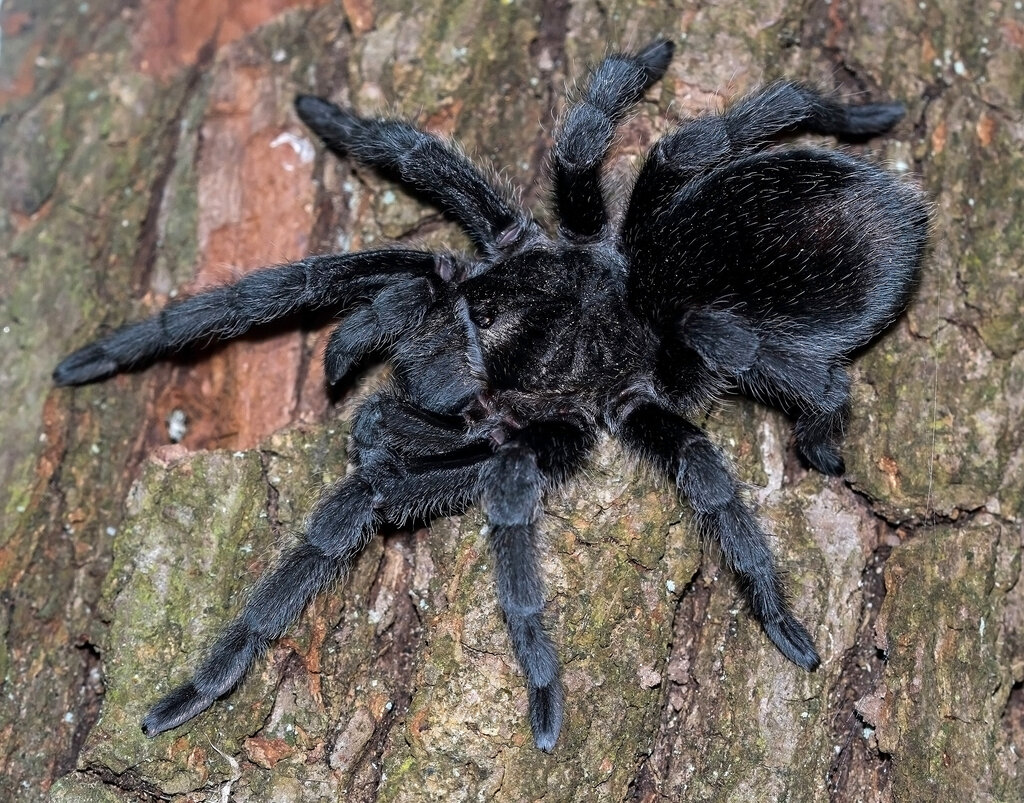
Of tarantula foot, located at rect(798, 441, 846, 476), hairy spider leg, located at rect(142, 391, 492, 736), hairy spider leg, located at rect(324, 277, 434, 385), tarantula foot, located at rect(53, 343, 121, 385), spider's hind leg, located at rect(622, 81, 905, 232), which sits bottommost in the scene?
tarantula foot, located at rect(798, 441, 846, 476)

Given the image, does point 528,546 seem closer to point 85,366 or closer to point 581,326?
point 581,326

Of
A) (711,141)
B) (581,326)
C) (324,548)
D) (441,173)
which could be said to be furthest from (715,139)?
(324,548)

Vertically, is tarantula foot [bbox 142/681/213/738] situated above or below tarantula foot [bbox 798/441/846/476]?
above

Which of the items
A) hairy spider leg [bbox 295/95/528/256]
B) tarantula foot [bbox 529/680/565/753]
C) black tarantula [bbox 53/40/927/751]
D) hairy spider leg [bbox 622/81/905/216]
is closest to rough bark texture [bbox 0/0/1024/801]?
tarantula foot [bbox 529/680/565/753]

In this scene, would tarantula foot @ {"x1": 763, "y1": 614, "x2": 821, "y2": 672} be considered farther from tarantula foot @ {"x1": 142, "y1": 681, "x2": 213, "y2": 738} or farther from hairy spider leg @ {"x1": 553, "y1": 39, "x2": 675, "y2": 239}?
tarantula foot @ {"x1": 142, "y1": 681, "x2": 213, "y2": 738}

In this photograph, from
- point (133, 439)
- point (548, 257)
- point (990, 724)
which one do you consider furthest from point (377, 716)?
point (990, 724)

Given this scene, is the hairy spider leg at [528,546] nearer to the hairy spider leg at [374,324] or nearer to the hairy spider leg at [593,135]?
the hairy spider leg at [374,324]

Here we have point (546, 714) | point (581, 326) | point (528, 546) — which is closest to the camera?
point (546, 714)

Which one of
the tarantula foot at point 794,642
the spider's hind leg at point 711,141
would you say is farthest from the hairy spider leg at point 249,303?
the tarantula foot at point 794,642
